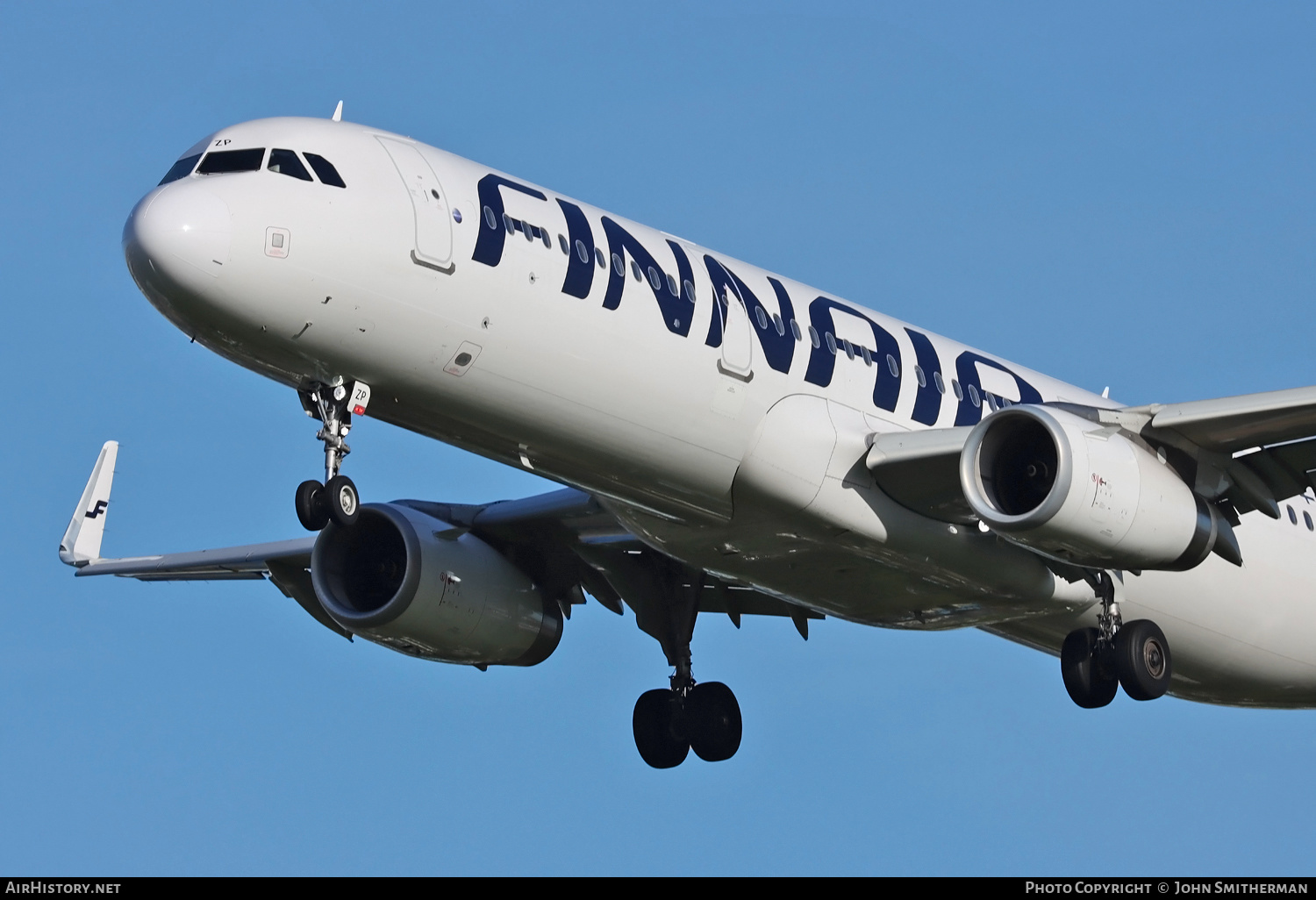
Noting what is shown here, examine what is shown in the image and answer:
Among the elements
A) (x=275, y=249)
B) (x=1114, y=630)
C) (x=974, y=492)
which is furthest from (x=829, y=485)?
(x=275, y=249)

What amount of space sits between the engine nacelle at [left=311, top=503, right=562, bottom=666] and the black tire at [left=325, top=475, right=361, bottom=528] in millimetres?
7544

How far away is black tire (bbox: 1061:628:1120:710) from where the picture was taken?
93.2 feet

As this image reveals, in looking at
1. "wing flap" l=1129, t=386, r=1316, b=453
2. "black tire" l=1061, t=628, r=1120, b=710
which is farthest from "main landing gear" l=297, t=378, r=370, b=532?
"black tire" l=1061, t=628, r=1120, b=710

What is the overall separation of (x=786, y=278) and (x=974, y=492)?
15.2ft

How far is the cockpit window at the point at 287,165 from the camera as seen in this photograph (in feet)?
74.6

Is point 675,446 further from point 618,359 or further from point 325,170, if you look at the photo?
point 325,170

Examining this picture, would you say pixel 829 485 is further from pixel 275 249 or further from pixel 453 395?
pixel 275 249

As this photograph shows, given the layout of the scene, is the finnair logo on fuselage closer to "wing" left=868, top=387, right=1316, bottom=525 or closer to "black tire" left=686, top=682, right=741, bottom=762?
"wing" left=868, top=387, right=1316, bottom=525

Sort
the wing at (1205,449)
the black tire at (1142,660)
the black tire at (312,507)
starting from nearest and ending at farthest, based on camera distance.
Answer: the black tire at (312,507) → the wing at (1205,449) → the black tire at (1142,660)

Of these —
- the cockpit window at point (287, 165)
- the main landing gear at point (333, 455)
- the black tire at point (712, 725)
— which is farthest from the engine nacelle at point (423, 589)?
the cockpit window at point (287, 165)

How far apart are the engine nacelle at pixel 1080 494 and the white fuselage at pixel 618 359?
1.49 metres

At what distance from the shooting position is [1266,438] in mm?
25984

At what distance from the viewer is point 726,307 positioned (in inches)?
1011

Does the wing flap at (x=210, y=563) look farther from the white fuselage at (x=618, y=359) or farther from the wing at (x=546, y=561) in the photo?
the white fuselage at (x=618, y=359)
